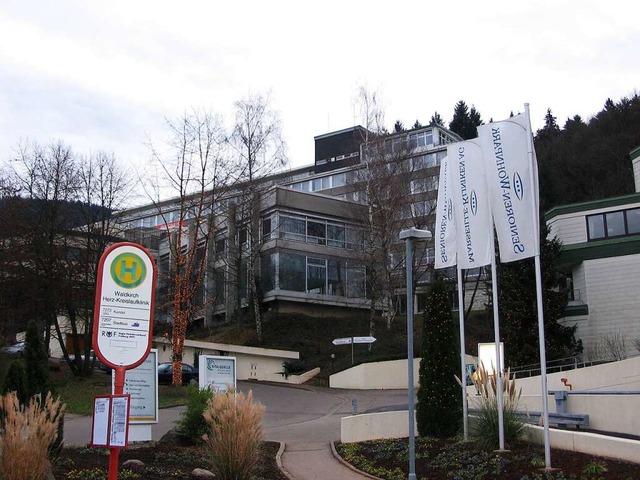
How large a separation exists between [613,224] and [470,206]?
767 inches

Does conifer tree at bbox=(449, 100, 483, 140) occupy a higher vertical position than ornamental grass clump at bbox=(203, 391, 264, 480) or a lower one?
higher

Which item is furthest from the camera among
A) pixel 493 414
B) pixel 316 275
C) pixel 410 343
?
pixel 316 275

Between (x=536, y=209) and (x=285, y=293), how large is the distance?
111ft

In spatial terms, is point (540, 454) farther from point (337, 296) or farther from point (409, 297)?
point (337, 296)

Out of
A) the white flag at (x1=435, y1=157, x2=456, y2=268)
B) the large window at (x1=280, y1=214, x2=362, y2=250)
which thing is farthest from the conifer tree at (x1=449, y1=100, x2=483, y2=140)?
the white flag at (x1=435, y1=157, x2=456, y2=268)

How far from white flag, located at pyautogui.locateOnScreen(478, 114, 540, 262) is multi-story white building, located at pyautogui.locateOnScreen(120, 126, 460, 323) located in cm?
2653

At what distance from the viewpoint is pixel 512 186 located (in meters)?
12.5

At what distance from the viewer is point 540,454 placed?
11359 millimetres

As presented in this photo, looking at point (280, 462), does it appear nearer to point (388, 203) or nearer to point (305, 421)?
point (305, 421)

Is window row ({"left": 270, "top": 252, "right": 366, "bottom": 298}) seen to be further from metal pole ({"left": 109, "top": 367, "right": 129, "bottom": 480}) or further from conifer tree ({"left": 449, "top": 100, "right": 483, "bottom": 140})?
conifer tree ({"left": 449, "top": 100, "right": 483, "bottom": 140})

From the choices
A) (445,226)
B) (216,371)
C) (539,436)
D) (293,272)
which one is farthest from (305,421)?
(293,272)

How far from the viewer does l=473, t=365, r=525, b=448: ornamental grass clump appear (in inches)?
490

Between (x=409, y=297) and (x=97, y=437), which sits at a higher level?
(x=409, y=297)

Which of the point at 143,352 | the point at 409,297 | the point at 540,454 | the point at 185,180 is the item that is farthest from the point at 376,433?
the point at 185,180
